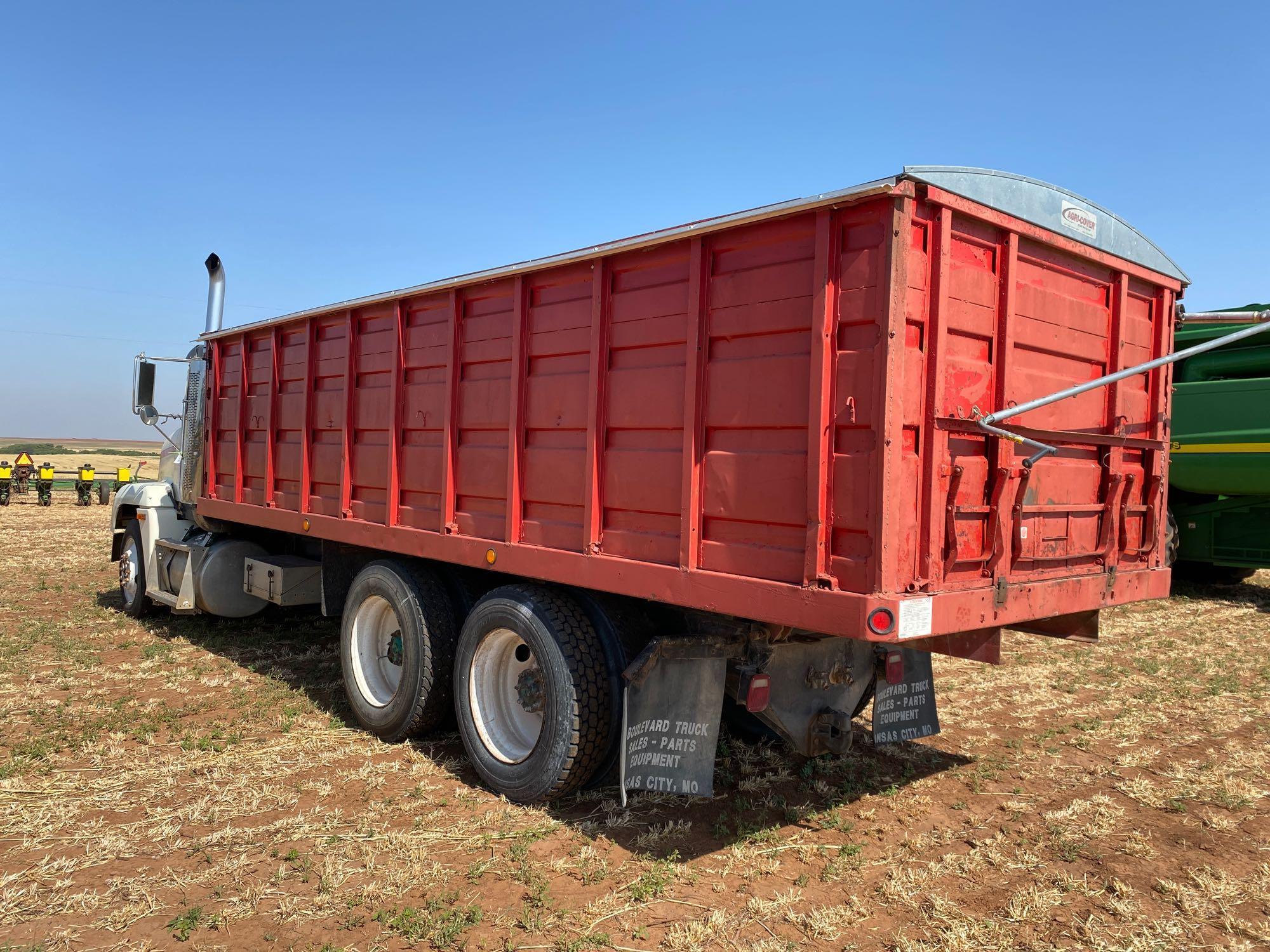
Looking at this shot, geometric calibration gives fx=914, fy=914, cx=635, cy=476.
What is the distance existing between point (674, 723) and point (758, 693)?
0.40 metres

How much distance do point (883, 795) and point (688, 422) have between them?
231 centimetres

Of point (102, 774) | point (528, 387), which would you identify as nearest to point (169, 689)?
point (102, 774)

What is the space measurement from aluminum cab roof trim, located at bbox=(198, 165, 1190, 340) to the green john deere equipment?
21.0 ft

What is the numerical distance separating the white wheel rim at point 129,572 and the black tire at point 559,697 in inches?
241

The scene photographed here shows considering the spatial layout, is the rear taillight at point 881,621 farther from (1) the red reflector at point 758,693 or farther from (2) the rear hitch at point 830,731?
(2) the rear hitch at point 830,731

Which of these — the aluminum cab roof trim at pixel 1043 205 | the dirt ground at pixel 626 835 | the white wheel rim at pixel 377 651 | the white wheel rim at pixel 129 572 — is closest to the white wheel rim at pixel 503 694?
the dirt ground at pixel 626 835

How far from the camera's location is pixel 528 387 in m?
4.77

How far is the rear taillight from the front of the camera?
3.21 metres

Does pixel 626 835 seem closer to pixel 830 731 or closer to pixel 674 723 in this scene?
pixel 674 723

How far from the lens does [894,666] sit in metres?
4.69

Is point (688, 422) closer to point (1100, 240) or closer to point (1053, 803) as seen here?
point (1100, 240)

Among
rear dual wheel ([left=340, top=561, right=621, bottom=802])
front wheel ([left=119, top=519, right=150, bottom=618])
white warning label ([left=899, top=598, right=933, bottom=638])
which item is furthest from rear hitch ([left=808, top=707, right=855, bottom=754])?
front wheel ([left=119, top=519, right=150, bottom=618])

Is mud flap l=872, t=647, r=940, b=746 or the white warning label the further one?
mud flap l=872, t=647, r=940, b=746

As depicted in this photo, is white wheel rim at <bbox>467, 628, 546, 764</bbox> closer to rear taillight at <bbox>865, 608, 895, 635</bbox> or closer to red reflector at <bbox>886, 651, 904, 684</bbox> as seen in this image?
red reflector at <bbox>886, 651, 904, 684</bbox>
